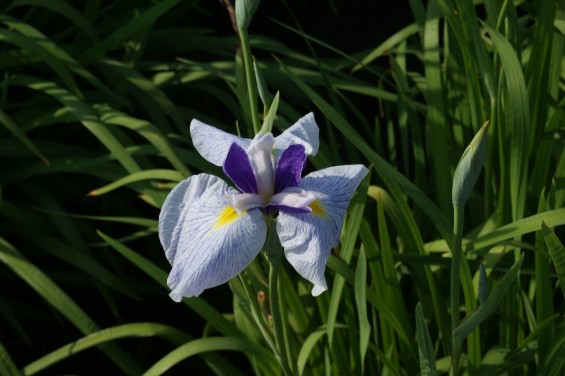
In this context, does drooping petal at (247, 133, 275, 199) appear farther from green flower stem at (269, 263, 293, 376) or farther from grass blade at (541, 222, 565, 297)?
grass blade at (541, 222, 565, 297)

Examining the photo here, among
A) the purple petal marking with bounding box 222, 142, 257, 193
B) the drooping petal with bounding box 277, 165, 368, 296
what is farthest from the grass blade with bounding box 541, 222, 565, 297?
the purple petal marking with bounding box 222, 142, 257, 193

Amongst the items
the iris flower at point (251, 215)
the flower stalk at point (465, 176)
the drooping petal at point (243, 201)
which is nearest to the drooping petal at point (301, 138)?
the iris flower at point (251, 215)

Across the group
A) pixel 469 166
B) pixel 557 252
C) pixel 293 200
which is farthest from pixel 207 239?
pixel 557 252

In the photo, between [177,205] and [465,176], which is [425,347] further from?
[177,205]

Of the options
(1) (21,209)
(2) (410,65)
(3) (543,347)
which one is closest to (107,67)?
(1) (21,209)

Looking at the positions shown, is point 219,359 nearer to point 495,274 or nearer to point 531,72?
point 495,274

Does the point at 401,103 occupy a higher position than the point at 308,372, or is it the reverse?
the point at 401,103
